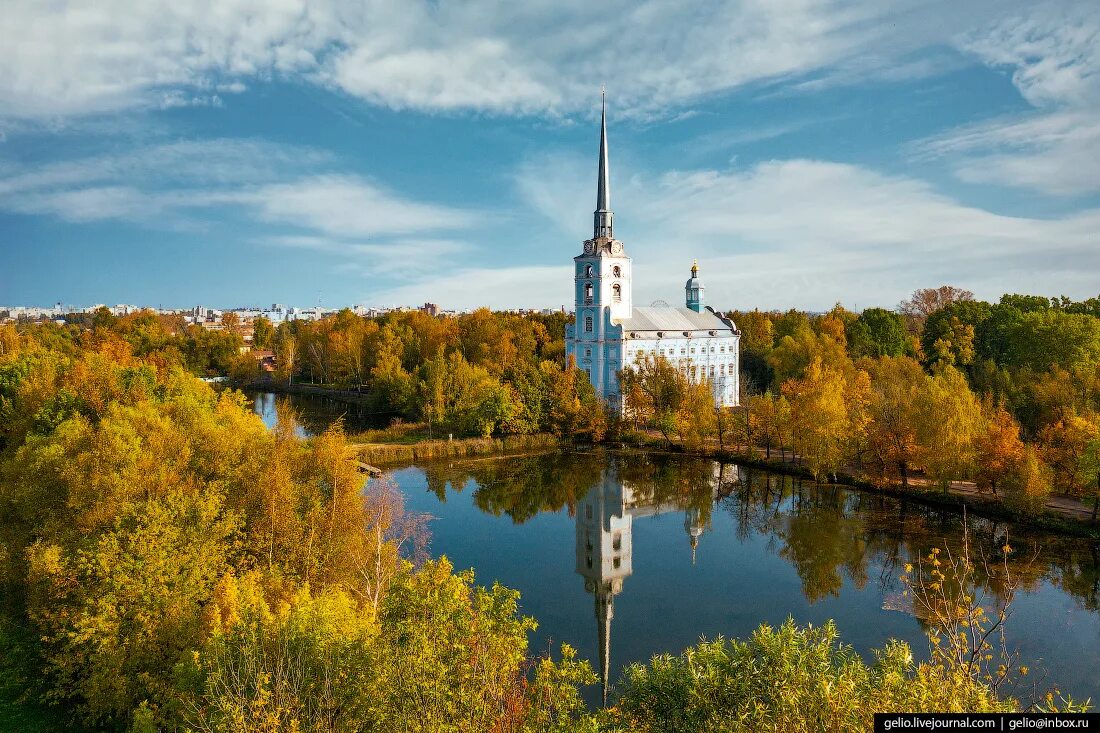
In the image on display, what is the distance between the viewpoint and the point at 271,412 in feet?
170

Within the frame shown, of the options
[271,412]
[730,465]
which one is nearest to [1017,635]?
[730,465]

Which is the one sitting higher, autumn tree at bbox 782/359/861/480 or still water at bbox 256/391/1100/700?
autumn tree at bbox 782/359/861/480

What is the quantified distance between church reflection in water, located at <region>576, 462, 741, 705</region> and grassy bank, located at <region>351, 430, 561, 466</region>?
582 centimetres

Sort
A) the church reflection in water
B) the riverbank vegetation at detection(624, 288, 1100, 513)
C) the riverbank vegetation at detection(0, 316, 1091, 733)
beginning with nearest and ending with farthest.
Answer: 1. the riverbank vegetation at detection(0, 316, 1091, 733)
2. the church reflection in water
3. the riverbank vegetation at detection(624, 288, 1100, 513)

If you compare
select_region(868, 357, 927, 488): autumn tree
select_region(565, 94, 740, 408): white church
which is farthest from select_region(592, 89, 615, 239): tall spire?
select_region(868, 357, 927, 488): autumn tree

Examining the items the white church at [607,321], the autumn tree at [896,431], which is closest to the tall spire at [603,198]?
the white church at [607,321]

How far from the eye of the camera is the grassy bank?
33875 mm

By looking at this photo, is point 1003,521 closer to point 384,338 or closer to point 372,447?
point 372,447

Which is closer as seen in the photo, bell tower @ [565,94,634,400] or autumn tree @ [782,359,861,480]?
autumn tree @ [782,359,861,480]

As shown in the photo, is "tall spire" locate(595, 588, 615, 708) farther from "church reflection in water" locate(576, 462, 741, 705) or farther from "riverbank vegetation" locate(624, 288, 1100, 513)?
"riverbank vegetation" locate(624, 288, 1100, 513)

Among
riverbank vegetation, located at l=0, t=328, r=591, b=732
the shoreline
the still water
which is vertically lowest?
Result: the still water

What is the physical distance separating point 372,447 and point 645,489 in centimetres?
1460

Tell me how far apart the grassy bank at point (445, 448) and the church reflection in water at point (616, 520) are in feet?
19.1

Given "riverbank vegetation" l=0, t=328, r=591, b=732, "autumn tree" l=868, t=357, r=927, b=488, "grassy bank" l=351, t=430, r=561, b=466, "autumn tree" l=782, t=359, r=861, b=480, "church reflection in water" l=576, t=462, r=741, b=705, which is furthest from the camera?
"grassy bank" l=351, t=430, r=561, b=466
